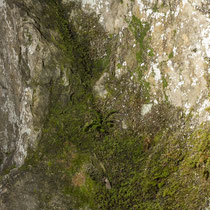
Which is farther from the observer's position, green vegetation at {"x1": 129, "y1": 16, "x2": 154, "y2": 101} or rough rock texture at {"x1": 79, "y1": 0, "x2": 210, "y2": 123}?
green vegetation at {"x1": 129, "y1": 16, "x2": 154, "y2": 101}

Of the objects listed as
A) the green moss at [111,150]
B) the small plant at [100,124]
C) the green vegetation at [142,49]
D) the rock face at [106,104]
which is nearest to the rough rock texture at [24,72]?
the rock face at [106,104]

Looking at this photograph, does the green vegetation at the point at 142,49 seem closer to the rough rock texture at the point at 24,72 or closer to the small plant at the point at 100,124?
the small plant at the point at 100,124

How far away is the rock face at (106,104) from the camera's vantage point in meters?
3.79

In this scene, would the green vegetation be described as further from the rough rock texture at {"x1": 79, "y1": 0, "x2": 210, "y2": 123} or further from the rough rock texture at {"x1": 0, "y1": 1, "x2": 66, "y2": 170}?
the rough rock texture at {"x1": 0, "y1": 1, "x2": 66, "y2": 170}

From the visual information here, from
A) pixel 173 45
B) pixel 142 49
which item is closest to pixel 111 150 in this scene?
pixel 142 49

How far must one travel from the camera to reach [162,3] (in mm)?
A: 3959

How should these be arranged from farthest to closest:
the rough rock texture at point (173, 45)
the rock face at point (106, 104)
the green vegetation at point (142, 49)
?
1. the green vegetation at point (142, 49)
2. the rock face at point (106, 104)
3. the rough rock texture at point (173, 45)

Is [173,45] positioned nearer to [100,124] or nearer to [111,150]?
[100,124]

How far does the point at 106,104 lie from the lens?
452 cm

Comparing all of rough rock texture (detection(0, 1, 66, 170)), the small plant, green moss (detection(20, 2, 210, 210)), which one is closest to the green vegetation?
green moss (detection(20, 2, 210, 210))

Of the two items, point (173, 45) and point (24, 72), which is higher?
point (173, 45)

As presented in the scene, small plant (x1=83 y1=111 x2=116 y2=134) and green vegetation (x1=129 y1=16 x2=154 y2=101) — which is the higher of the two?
green vegetation (x1=129 y1=16 x2=154 y2=101)

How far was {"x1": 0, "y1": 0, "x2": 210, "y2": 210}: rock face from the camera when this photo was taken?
12.4 ft

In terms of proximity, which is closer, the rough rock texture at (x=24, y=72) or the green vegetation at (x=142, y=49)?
the green vegetation at (x=142, y=49)
